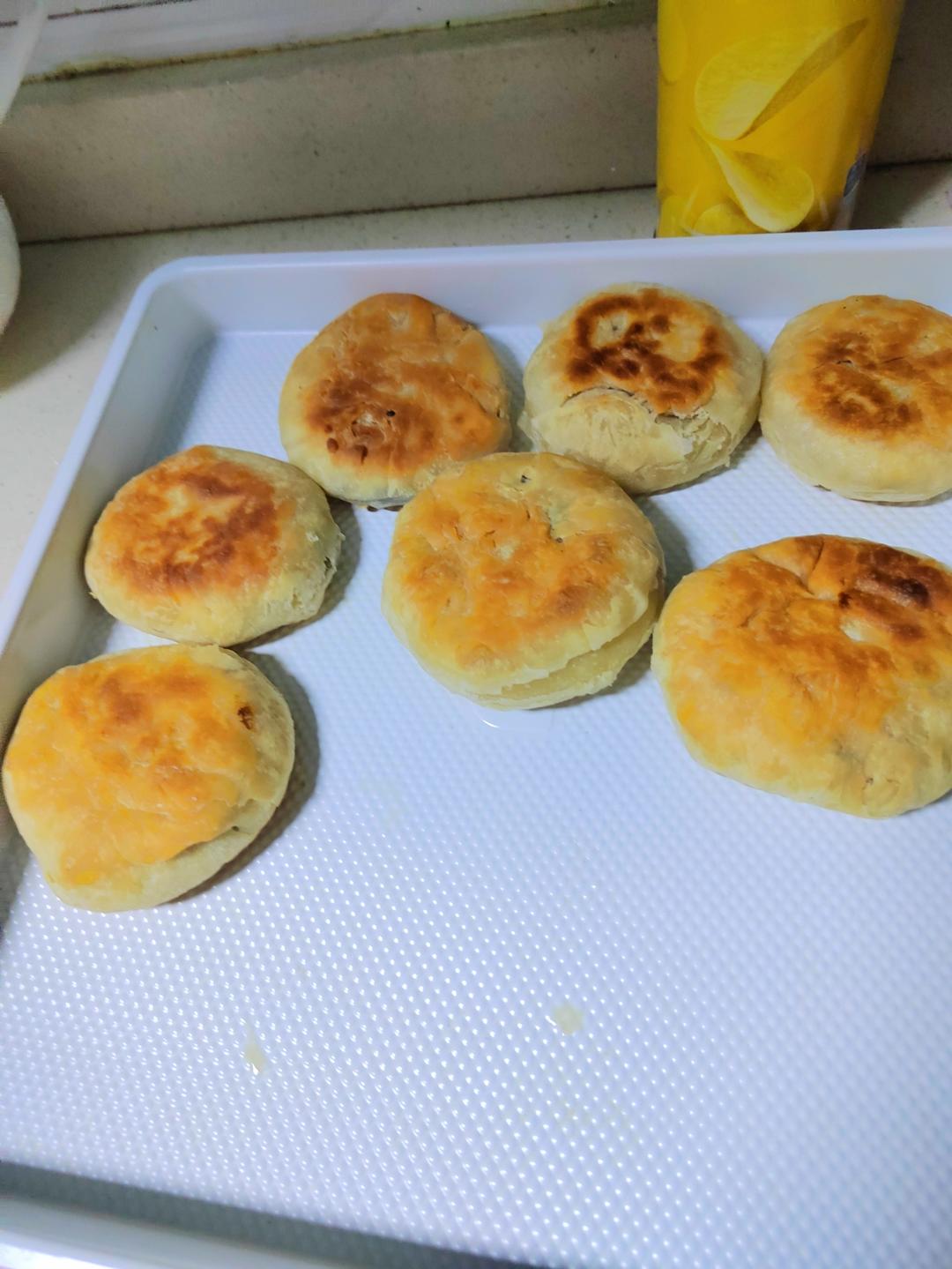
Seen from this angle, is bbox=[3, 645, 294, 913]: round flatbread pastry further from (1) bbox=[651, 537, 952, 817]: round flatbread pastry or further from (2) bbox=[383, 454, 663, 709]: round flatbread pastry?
(1) bbox=[651, 537, 952, 817]: round flatbread pastry

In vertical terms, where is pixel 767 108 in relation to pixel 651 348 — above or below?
above

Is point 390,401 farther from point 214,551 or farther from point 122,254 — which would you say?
point 122,254

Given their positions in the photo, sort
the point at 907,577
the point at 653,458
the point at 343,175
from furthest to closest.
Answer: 1. the point at 343,175
2. the point at 653,458
3. the point at 907,577

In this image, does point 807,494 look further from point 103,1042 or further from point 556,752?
point 103,1042

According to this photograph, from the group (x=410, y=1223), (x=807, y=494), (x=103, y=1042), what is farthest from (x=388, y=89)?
(x=410, y=1223)

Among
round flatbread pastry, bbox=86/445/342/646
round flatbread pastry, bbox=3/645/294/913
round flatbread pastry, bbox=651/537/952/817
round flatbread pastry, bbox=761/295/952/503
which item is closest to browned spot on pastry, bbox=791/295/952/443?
round flatbread pastry, bbox=761/295/952/503

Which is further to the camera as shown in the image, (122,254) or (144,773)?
(122,254)

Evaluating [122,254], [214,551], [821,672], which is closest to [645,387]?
[821,672]
